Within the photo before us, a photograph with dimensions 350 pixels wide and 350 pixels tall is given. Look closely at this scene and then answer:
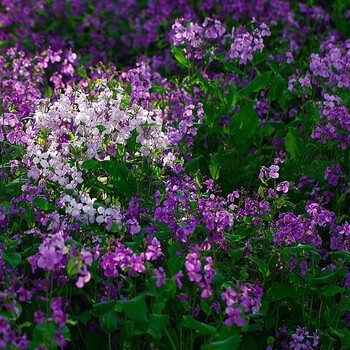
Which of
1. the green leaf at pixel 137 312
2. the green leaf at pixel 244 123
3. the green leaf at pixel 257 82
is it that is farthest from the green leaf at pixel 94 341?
Result: the green leaf at pixel 257 82

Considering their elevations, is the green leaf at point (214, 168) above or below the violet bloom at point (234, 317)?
below

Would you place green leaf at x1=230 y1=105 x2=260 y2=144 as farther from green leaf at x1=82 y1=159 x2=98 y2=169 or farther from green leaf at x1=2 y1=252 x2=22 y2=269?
Result: green leaf at x1=2 y1=252 x2=22 y2=269

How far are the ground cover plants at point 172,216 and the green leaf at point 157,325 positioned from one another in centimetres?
1

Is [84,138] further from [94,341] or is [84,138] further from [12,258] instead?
[94,341]

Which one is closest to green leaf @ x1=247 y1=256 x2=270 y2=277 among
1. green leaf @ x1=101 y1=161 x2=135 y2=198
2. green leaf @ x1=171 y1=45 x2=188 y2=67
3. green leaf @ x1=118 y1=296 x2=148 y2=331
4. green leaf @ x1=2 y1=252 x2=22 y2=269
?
green leaf @ x1=118 y1=296 x2=148 y2=331

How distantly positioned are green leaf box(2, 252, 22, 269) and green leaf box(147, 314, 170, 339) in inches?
21.9

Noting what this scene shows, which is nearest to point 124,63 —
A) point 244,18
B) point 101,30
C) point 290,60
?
point 101,30

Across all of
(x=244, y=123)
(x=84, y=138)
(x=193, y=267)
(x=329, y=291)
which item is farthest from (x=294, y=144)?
(x=193, y=267)

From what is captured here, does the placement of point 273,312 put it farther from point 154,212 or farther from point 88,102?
point 88,102

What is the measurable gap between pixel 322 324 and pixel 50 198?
4.40ft

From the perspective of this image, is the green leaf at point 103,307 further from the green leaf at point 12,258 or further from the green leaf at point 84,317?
the green leaf at point 12,258

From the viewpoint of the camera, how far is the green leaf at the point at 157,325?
8.64ft

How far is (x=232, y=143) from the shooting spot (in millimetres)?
4398

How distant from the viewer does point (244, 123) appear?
4.35 meters
